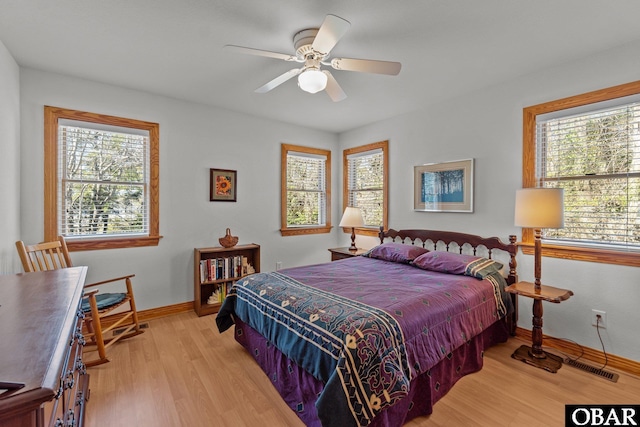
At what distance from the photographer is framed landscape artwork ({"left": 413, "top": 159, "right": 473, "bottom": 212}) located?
11.1ft

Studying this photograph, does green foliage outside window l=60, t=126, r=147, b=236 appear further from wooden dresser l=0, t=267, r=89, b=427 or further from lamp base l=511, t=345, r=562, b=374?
lamp base l=511, t=345, r=562, b=374

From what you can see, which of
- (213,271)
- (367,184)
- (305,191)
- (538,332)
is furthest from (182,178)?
(538,332)

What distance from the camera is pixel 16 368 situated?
30.3 inches

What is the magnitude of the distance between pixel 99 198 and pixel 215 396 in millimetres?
2388

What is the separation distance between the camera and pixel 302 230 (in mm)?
4719

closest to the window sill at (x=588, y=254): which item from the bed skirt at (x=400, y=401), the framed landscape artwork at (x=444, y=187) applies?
the framed landscape artwork at (x=444, y=187)

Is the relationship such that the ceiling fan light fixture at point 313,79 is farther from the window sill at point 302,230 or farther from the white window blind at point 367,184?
the window sill at point 302,230

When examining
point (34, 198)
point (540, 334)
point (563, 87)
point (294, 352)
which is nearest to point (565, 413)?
point (540, 334)

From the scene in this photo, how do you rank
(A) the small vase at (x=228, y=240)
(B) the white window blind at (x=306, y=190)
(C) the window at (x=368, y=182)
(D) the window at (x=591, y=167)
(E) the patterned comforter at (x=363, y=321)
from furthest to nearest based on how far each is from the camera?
(B) the white window blind at (x=306, y=190) < (C) the window at (x=368, y=182) < (A) the small vase at (x=228, y=240) < (D) the window at (x=591, y=167) < (E) the patterned comforter at (x=363, y=321)

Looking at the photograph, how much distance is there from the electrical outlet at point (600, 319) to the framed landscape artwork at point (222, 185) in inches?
152

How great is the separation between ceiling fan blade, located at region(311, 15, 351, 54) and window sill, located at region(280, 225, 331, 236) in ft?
9.60

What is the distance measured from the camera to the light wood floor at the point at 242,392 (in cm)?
186

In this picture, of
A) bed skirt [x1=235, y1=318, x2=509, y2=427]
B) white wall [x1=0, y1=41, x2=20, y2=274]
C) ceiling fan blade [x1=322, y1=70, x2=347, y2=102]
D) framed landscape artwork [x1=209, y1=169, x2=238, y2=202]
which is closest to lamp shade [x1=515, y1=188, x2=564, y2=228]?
bed skirt [x1=235, y1=318, x2=509, y2=427]

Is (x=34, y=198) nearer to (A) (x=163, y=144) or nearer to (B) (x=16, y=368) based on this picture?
(A) (x=163, y=144)
